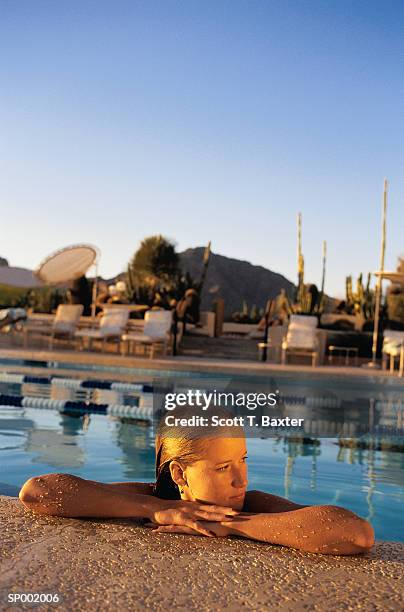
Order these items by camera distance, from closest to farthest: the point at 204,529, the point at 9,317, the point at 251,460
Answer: the point at 204,529 → the point at 251,460 → the point at 9,317

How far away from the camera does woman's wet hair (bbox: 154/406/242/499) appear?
1924mm

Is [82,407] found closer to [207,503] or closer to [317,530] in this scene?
[207,503]

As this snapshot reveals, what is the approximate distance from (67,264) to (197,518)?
49.8 feet

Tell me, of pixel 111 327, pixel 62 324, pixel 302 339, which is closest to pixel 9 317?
pixel 62 324

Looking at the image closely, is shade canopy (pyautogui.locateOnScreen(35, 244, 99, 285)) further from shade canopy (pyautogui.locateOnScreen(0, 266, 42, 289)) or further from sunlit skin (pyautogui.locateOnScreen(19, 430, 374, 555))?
sunlit skin (pyautogui.locateOnScreen(19, 430, 374, 555))

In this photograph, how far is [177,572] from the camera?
164cm

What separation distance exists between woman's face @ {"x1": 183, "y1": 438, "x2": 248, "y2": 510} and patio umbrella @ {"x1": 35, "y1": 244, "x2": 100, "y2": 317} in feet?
47.2

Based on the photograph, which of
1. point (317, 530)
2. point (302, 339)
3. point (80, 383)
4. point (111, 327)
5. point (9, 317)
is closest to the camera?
point (317, 530)

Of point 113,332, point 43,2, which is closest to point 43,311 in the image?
point 113,332

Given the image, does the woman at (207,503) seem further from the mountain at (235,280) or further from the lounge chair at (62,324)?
the mountain at (235,280)

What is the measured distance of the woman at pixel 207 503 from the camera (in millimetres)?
1855

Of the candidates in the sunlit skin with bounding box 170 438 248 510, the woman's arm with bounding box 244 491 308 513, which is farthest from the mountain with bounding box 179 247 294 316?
the sunlit skin with bounding box 170 438 248 510

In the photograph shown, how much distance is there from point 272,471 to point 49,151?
1352cm

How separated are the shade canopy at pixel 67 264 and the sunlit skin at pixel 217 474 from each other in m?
14.6
